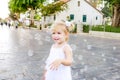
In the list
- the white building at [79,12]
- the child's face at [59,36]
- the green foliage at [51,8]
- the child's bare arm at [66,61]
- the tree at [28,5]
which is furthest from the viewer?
the tree at [28,5]

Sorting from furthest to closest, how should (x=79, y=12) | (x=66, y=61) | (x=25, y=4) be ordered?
1. (x=25, y=4)
2. (x=79, y=12)
3. (x=66, y=61)

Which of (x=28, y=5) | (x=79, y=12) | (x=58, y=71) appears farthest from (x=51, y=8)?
(x=58, y=71)

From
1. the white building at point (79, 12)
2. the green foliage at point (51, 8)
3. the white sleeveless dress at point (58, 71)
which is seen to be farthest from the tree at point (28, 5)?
the white sleeveless dress at point (58, 71)

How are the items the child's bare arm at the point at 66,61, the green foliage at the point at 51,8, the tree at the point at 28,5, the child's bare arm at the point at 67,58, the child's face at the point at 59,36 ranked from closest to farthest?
the child's bare arm at the point at 66,61 → the child's bare arm at the point at 67,58 → the child's face at the point at 59,36 → the green foliage at the point at 51,8 → the tree at the point at 28,5

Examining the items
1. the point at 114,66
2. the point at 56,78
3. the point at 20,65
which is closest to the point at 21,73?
the point at 20,65

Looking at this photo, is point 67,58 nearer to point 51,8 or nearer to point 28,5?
point 51,8

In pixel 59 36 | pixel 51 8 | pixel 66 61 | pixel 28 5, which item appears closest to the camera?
pixel 66 61

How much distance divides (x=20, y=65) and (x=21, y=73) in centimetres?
128

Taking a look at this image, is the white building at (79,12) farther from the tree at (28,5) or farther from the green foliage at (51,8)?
the green foliage at (51,8)

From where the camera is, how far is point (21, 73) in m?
7.68

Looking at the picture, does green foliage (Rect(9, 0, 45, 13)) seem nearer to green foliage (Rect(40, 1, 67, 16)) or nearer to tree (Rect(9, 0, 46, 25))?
tree (Rect(9, 0, 46, 25))

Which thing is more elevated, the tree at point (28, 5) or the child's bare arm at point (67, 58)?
the tree at point (28, 5)

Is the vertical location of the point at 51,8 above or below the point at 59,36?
above

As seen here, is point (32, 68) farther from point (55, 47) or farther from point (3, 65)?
point (55, 47)
